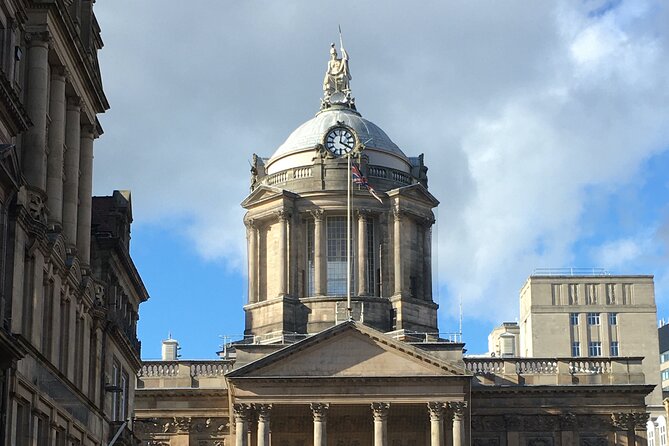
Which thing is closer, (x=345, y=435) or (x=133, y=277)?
(x=133, y=277)

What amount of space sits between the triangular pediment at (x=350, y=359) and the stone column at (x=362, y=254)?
9370 millimetres

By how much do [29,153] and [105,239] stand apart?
14172 mm

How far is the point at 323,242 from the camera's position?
291 ft

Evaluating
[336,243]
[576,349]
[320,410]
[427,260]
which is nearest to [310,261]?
[336,243]

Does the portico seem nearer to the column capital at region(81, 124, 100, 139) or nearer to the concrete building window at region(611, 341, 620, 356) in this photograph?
the column capital at region(81, 124, 100, 139)

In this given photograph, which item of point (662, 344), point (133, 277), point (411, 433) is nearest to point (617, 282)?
point (662, 344)

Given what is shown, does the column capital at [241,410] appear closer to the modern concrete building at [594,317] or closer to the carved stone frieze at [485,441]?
the carved stone frieze at [485,441]

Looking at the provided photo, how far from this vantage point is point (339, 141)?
90750 mm

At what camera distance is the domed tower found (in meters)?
87.2

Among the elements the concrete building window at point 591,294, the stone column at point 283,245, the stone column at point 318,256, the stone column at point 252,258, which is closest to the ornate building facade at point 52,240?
the stone column at point 283,245

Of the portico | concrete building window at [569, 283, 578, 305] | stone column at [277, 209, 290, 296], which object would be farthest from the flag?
concrete building window at [569, 283, 578, 305]

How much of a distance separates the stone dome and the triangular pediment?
1611cm

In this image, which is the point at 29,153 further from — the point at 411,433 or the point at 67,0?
the point at 411,433

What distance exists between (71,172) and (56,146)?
263 centimetres
